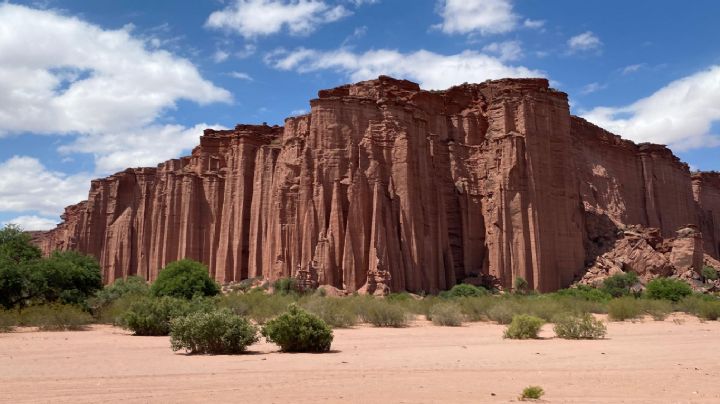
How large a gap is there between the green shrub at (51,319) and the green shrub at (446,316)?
15536 mm

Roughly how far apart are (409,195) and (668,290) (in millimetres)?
19509

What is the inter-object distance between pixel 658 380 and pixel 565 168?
46.3 meters

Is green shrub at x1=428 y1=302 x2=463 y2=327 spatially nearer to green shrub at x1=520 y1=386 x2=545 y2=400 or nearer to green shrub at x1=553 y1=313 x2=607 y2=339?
green shrub at x1=553 y1=313 x2=607 y2=339

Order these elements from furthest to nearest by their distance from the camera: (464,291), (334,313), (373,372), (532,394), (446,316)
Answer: (464,291)
(446,316)
(334,313)
(373,372)
(532,394)

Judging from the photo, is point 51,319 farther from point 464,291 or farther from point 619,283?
point 619,283

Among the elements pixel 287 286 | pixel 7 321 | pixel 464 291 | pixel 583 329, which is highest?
pixel 287 286

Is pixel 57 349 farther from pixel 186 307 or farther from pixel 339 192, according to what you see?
pixel 339 192

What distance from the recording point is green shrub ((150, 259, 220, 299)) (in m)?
34.4

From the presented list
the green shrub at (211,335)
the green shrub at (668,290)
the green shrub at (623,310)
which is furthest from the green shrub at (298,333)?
the green shrub at (668,290)

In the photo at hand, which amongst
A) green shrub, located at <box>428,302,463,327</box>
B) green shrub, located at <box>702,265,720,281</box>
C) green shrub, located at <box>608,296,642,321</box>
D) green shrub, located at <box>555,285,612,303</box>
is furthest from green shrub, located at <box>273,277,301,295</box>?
green shrub, located at <box>702,265,720,281</box>

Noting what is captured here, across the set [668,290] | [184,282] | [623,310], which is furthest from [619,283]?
[184,282]

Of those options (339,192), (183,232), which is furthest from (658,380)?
(183,232)

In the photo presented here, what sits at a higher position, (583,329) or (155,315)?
(155,315)

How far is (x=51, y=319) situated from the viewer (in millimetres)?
25641
